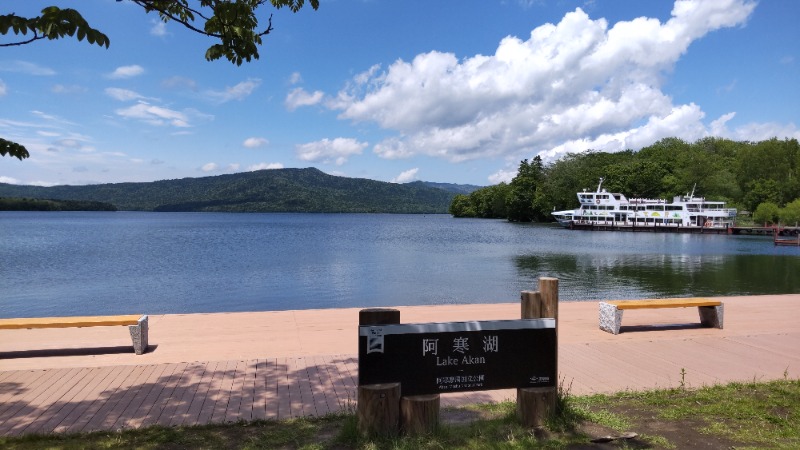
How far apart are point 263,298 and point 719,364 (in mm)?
15118

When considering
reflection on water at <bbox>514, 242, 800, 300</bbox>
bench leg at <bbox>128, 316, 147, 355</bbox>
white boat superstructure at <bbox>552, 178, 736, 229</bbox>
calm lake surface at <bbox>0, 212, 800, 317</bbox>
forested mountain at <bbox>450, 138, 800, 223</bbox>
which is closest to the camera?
bench leg at <bbox>128, 316, 147, 355</bbox>

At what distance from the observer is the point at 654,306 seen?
847 cm

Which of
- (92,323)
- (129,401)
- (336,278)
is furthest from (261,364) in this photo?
(336,278)

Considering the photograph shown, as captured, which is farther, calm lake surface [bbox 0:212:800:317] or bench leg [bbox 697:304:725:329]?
calm lake surface [bbox 0:212:800:317]

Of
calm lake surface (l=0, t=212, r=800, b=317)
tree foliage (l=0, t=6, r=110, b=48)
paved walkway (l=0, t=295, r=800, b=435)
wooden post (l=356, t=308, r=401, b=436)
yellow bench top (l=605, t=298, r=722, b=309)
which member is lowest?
calm lake surface (l=0, t=212, r=800, b=317)

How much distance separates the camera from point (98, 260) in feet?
108

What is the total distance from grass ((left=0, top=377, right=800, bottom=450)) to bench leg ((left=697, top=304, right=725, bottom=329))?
13.6 feet

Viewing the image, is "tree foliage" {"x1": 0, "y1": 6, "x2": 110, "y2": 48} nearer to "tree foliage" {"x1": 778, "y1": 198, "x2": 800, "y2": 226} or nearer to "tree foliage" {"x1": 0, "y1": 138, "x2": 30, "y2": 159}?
"tree foliage" {"x1": 0, "y1": 138, "x2": 30, "y2": 159}

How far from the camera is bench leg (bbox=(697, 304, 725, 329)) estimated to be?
8.77m

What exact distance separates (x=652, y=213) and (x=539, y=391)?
269 ft

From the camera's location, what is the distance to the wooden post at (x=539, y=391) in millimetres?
4141

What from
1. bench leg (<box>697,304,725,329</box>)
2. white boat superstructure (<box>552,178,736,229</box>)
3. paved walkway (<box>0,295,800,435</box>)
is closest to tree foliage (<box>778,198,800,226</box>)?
white boat superstructure (<box>552,178,736,229</box>)

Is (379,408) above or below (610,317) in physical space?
above

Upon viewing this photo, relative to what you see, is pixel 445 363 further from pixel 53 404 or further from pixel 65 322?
pixel 65 322
